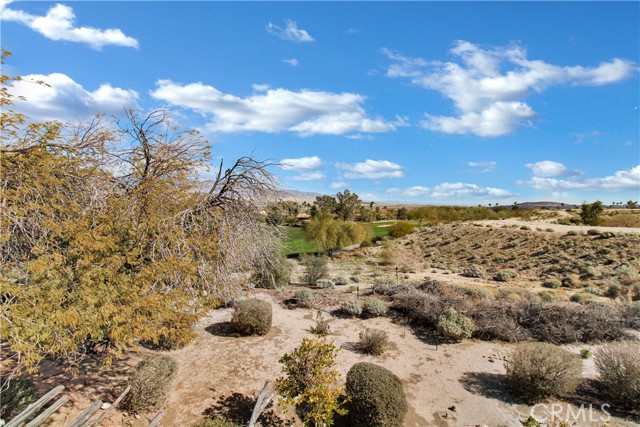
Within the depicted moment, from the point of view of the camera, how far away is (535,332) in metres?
13.5

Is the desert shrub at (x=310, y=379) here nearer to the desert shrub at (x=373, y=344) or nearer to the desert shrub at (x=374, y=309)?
the desert shrub at (x=373, y=344)

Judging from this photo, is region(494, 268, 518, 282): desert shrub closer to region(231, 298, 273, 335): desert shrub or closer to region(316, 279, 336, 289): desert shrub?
region(316, 279, 336, 289): desert shrub

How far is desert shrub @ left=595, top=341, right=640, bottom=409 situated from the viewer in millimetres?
8797

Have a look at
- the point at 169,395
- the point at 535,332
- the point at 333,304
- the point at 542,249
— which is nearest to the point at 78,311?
the point at 169,395

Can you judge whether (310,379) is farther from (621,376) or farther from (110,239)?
(621,376)

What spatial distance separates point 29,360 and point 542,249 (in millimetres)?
41958

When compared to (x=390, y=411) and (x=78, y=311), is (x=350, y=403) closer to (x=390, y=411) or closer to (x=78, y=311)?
(x=390, y=411)

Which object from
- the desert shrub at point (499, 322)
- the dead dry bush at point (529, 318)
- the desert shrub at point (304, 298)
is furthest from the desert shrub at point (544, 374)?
the desert shrub at point (304, 298)

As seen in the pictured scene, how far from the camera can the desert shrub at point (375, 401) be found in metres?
7.70

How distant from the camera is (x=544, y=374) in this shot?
908 cm

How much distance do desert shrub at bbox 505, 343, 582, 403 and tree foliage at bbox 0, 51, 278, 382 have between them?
307 inches

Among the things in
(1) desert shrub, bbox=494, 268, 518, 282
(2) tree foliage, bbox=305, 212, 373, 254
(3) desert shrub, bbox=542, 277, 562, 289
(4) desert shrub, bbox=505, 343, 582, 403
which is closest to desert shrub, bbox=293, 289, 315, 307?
(4) desert shrub, bbox=505, 343, 582, 403

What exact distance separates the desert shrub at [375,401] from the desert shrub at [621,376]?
226 inches

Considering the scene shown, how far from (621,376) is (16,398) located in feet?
44.9
